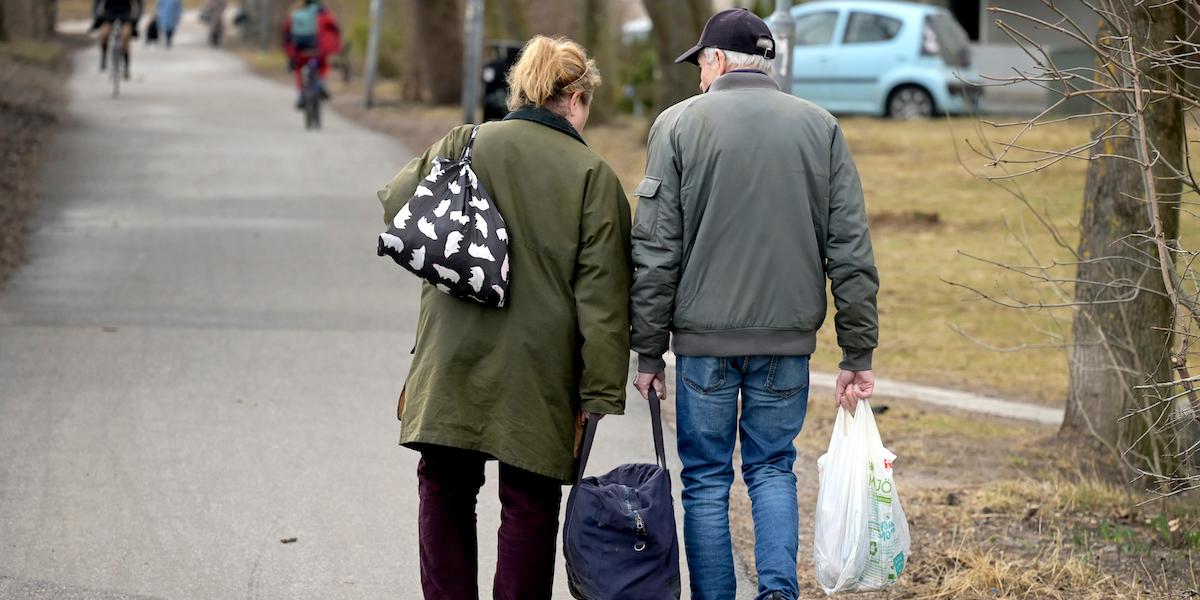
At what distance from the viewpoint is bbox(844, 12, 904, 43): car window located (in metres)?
21.9

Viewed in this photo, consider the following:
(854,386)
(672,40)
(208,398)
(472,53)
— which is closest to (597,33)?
(472,53)

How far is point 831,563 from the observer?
4.43m

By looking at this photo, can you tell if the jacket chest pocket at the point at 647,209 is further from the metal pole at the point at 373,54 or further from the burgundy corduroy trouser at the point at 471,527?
the metal pole at the point at 373,54

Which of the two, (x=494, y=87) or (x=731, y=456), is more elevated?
(x=731, y=456)

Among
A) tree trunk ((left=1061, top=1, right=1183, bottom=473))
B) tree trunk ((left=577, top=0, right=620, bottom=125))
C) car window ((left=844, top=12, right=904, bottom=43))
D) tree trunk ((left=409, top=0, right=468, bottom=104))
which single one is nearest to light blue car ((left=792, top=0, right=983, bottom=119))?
car window ((left=844, top=12, right=904, bottom=43))

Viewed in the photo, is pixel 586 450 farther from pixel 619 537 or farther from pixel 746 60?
pixel 746 60

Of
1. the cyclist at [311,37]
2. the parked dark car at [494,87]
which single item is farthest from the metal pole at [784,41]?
the cyclist at [311,37]

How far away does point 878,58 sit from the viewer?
2166cm

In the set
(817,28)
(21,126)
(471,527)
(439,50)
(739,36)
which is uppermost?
(739,36)

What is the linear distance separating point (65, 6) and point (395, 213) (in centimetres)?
5852

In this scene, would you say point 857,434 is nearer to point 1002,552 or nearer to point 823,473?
Answer: point 823,473

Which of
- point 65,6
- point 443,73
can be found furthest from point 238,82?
point 65,6

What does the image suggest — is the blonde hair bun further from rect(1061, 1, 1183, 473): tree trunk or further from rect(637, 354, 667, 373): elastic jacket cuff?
rect(1061, 1, 1183, 473): tree trunk

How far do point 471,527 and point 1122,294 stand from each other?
3338 millimetres
